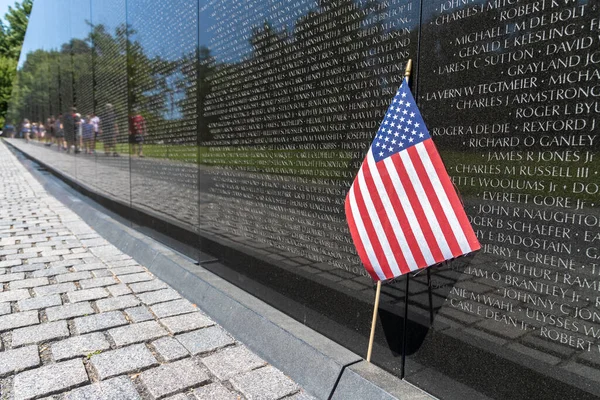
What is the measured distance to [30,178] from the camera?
54.6 ft

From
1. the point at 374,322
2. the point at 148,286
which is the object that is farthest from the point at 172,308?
the point at 374,322

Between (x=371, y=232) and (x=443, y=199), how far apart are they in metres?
0.45

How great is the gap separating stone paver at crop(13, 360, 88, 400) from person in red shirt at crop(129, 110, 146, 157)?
15.8 feet

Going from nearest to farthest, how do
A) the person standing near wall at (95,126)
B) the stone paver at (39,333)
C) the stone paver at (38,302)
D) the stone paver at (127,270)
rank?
the stone paver at (39,333) → the stone paver at (38,302) → the stone paver at (127,270) → the person standing near wall at (95,126)

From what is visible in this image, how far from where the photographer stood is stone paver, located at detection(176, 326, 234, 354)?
3.36m

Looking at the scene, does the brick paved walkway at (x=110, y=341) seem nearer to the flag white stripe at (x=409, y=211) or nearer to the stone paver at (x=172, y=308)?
the stone paver at (x=172, y=308)

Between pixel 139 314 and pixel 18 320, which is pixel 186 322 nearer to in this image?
pixel 139 314

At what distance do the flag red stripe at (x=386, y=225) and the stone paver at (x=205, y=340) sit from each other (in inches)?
63.7

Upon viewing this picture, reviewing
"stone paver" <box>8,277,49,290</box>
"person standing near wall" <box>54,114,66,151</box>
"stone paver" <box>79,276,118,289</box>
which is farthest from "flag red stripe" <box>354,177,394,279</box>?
"person standing near wall" <box>54,114,66,151</box>

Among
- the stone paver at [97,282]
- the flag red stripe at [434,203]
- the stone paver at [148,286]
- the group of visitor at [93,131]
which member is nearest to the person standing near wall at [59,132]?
Answer: the group of visitor at [93,131]

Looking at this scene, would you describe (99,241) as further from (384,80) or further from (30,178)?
(30,178)

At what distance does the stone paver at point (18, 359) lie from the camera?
2.90 metres

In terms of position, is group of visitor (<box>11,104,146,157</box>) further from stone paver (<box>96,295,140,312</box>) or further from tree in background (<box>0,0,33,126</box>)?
tree in background (<box>0,0,33,126</box>)

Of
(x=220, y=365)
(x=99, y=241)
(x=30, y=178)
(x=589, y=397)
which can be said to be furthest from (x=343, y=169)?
(x=30, y=178)
